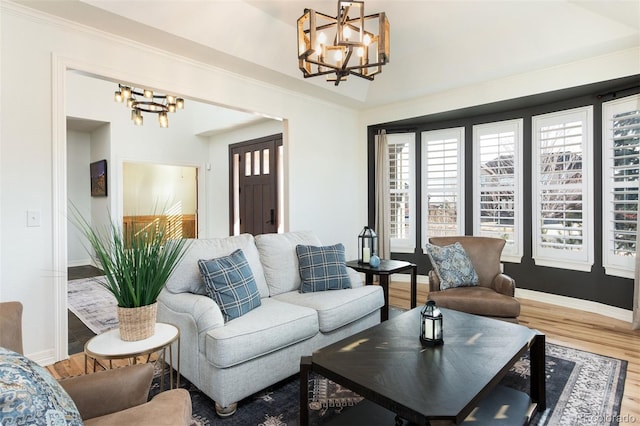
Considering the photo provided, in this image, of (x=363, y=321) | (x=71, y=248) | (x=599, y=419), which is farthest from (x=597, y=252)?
(x=71, y=248)

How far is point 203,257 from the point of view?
2590mm

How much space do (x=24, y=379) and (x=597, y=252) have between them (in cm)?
505

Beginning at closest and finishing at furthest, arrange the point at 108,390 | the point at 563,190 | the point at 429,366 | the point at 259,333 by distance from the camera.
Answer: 1. the point at 108,390
2. the point at 429,366
3. the point at 259,333
4. the point at 563,190

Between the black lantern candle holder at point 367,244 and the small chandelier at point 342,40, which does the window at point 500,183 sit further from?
the small chandelier at point 342,40

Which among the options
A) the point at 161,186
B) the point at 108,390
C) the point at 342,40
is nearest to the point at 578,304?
the point at 342,40

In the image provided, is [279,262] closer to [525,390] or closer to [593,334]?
[525,390]

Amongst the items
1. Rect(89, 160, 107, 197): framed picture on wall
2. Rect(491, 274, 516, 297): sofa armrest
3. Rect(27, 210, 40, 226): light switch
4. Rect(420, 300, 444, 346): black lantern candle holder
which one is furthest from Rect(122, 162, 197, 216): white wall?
Rect(420, 300, 444, 346): black lantern candle holder

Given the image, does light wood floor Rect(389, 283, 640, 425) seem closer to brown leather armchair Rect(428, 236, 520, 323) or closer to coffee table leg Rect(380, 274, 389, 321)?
brown leather armchair Rect(428, 236, 520, 323)

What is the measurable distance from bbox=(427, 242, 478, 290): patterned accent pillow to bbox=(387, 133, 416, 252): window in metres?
1.98

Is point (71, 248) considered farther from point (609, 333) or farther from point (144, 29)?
point (609, 333)

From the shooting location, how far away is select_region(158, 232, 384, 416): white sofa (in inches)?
79.4

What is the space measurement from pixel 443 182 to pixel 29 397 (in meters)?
5.22

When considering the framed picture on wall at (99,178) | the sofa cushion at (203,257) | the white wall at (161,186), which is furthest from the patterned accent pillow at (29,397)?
the white wall at (161,186)

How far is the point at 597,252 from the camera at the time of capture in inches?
156
